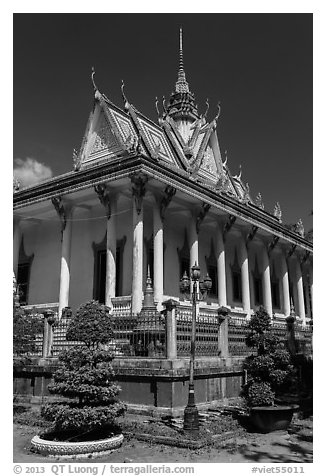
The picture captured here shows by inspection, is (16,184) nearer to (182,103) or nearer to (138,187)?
(138,187)

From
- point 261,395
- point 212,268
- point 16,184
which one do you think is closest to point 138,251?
point 261,395

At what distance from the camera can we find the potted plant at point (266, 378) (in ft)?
35.0

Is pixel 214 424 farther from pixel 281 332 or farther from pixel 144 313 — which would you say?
pixel 281 332

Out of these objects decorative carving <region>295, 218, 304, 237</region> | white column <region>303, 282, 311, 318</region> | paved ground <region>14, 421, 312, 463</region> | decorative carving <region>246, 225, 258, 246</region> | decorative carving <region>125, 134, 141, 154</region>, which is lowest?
paved ground <region>14, 421, 312, 463</region>

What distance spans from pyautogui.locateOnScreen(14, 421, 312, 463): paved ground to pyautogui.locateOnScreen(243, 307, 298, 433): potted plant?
1.71 ft

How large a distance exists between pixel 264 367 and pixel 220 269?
7.63m

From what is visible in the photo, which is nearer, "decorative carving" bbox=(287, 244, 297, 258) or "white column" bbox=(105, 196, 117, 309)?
"white column" bbox=(105, 196, 117, 309)

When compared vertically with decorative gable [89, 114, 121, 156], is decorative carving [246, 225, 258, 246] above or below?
below

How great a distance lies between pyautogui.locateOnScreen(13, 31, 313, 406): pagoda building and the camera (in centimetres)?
1548

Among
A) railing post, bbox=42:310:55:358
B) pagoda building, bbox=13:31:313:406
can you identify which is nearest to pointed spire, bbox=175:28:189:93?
pagoda building, bbox=13:31:313:406

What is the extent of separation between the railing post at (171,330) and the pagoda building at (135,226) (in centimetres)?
243

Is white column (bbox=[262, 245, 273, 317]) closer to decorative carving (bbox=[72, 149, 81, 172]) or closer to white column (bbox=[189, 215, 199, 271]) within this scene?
white column (bbox=[189, 215, 199, 271])

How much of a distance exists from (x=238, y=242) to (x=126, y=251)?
6.84 metres

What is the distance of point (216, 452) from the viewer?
8.68 metres
